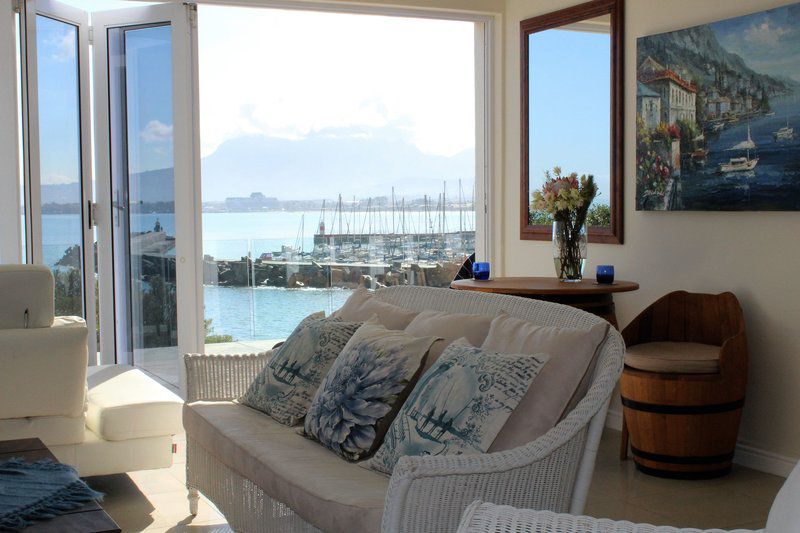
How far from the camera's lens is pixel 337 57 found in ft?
35.4

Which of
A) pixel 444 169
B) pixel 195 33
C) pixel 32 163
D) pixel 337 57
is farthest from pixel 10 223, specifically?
pixel 337 57

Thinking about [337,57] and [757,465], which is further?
[337,57]

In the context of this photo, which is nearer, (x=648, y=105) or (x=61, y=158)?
(x=648, y=105)

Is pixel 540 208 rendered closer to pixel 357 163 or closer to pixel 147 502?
pixel 147 502

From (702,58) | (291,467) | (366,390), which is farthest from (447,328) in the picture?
(702,58)

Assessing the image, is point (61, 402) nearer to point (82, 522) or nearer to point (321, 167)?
point (82, 522)

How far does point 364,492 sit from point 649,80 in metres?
3.24

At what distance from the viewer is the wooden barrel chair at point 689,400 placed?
A: 158 inches

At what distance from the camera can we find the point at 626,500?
382 cm

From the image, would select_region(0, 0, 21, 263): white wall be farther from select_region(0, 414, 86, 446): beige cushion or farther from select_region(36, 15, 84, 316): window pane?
select_region(0, 414, 86, 446): beige cushion

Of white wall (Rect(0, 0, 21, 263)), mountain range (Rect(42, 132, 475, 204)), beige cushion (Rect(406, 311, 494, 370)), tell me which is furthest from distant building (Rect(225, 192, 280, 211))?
beige cushion (Rect(406, 311, 494, 370))

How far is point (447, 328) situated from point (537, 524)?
1354mm

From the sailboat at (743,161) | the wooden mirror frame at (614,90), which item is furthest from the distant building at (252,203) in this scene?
the sailboat at (743,161)

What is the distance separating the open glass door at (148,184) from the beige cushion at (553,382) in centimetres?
328
